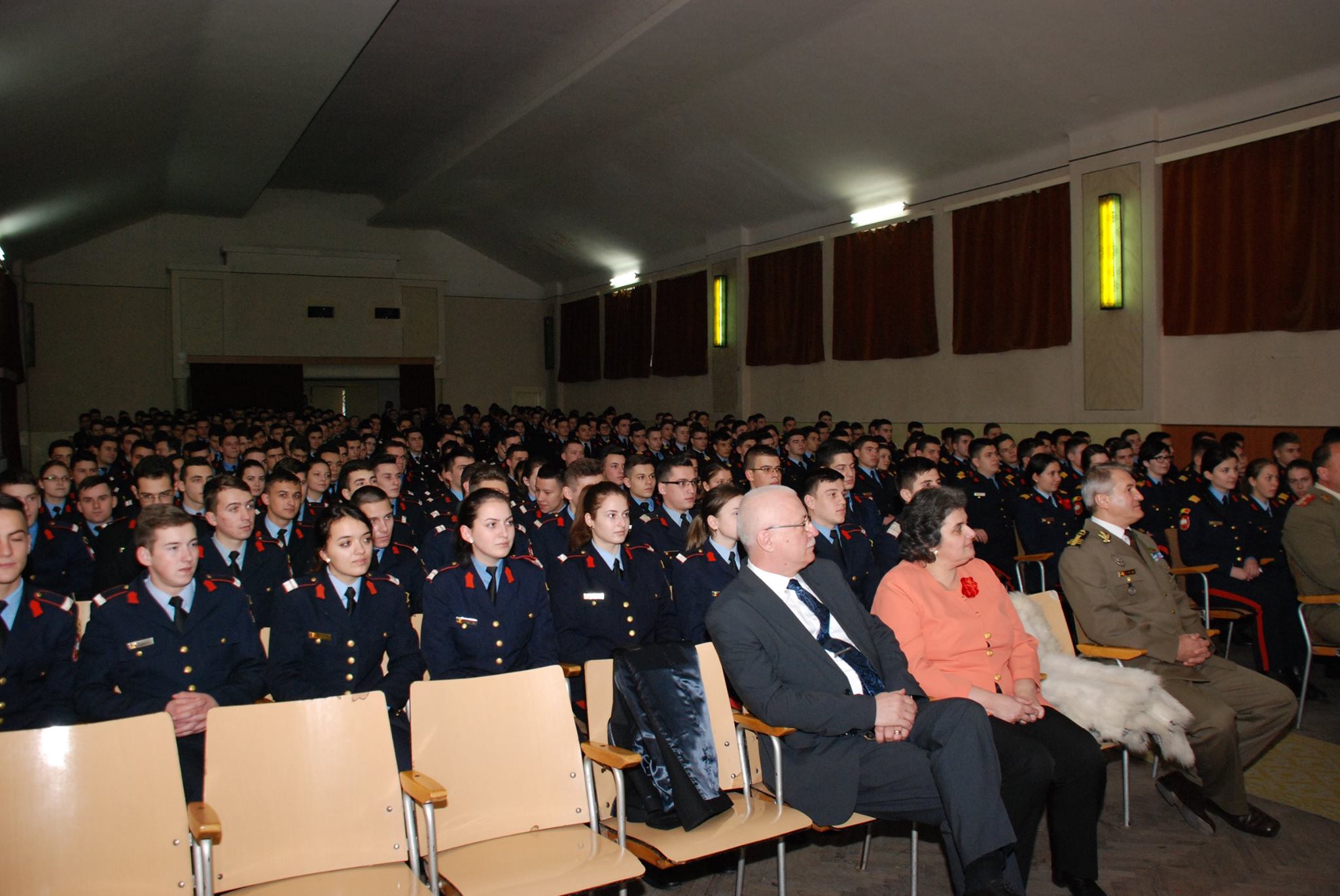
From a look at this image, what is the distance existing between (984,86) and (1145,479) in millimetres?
4124

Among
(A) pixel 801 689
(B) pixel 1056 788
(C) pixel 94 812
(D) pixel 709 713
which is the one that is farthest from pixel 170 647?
(B) pixel 1056 788

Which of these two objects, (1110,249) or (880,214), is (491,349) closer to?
(880,214)

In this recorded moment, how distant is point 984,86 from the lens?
338 inches

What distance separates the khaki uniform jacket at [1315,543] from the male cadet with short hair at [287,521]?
4.75m

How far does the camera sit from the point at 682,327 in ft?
50.5

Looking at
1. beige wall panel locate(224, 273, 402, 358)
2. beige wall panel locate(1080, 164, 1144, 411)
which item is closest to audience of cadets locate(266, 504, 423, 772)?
beige wall panel locate(1080, 164, 1144, 411)

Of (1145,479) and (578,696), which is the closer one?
(578,696)

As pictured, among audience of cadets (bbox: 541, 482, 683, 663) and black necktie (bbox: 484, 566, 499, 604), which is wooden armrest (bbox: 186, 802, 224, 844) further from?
audience of cadets (bbox: 541, 482, 683, 663)

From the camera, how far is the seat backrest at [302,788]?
2.23m

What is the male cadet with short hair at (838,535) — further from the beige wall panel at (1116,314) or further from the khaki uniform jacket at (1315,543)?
the beige wall panel at (1116,314)

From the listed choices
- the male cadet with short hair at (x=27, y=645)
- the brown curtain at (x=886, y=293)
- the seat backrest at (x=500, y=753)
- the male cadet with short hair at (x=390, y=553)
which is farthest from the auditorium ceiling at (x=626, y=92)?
the seat backrest at (x=500, y=753)

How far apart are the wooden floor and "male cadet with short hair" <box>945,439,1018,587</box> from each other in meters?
3.01

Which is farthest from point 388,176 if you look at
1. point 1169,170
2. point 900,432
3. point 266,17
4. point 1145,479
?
point 1145,479

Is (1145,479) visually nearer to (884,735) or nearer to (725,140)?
(884,735)
